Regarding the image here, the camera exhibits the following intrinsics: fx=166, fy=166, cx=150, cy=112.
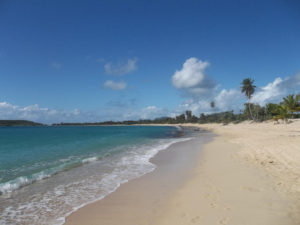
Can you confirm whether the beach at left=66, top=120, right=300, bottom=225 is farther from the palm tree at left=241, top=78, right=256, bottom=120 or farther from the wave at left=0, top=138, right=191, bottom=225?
the palm tree at left=241, top=78, right=256, bottom=120

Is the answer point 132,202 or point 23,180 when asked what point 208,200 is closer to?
point 132,202

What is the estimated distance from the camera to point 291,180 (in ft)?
20.4

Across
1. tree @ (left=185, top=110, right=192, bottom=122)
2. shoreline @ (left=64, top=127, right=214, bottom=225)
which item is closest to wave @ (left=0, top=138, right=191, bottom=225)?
shoreline @ (left=64, top=127, right=214, bottom=225)

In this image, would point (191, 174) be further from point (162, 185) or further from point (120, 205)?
point (120, 205)

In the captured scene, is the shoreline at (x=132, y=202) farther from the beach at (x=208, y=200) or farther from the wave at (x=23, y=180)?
the wave at (x=23, y=180)

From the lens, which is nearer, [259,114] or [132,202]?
[132,202]

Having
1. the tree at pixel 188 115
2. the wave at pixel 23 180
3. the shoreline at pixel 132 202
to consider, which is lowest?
the shoreline at pixel 132 202

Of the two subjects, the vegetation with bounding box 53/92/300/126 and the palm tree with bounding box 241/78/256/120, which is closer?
the vegetation with bounding box 53/92/300/126

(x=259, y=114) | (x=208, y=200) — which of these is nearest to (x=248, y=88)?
(x=259, y=114)

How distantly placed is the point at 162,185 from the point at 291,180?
4.85 m

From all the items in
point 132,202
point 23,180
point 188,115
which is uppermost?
point 188,115

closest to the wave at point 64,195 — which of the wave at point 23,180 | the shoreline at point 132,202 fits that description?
the wave at point 23,180

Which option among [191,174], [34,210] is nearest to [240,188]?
[191,174]

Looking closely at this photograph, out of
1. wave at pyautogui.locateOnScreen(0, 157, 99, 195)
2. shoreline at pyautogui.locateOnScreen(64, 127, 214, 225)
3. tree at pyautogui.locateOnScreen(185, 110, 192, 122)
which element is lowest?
shoreline at pyautogui.locateOnScreen(64, 127, 214, 225)
